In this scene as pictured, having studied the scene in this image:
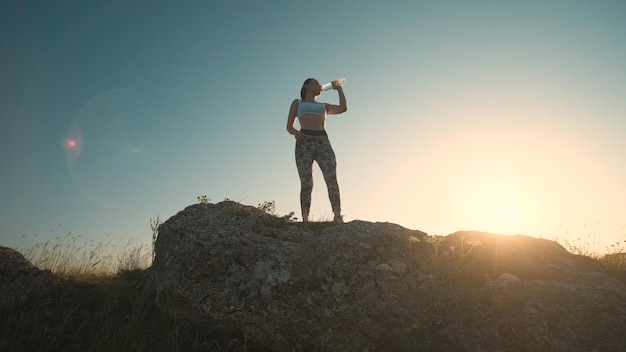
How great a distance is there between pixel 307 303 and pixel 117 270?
13.9 feet

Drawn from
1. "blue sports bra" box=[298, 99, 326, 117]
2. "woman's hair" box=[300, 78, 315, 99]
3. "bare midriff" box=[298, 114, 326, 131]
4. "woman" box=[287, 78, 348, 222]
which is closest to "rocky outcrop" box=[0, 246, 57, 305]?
"woman" box=[287, 78, 348, 222]

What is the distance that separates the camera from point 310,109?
7.01m

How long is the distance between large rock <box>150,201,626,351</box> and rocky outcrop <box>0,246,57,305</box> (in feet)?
4.92

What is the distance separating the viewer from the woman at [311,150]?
6617 mm

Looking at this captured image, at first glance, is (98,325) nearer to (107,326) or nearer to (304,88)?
(107,326)

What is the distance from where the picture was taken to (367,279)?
4.01m

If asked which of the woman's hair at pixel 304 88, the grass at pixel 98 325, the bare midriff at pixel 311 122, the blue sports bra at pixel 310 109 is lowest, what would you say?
the grass at pixel 98 325

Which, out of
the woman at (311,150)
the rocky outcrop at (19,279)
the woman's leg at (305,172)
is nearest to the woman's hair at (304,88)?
the woman at (311,150)

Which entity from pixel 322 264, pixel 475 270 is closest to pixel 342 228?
pixel 322 264

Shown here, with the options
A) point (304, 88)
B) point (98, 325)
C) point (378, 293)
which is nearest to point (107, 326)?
point (98, 325)

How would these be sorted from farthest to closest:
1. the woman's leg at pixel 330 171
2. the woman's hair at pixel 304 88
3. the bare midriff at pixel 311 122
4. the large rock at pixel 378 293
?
the woman's hair at pixel 304 88, the bare midriff at pixel 311 122, the woman's leg at pixel 330 171, the large rock at pixel 378 293

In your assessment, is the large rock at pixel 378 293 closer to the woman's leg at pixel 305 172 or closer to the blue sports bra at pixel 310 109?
the woman's leg at pixel 305 172

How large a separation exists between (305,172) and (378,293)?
3.26 metres

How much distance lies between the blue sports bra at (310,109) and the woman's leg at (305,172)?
641mm
